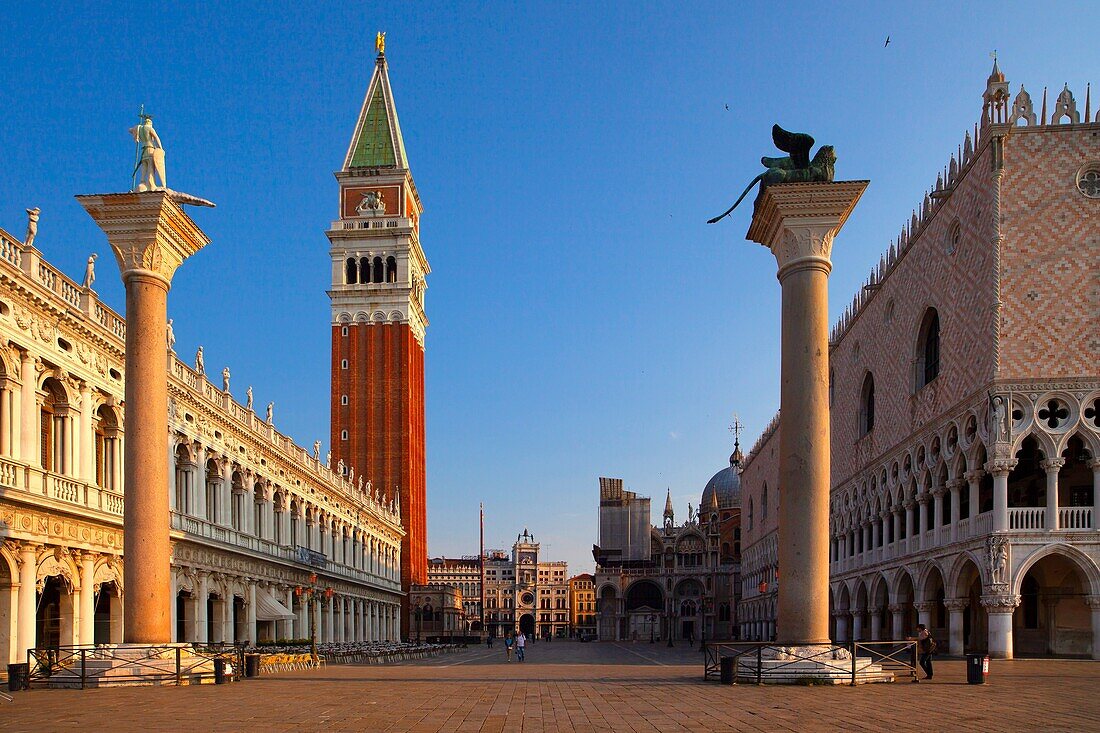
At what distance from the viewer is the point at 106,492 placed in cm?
3195

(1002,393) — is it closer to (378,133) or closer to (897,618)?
(897,618)

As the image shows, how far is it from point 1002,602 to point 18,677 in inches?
1182

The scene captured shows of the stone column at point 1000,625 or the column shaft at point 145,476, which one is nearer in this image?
the column shaft at point 145,476

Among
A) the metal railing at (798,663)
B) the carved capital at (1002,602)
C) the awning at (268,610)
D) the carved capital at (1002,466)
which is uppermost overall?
the carved capital at (1002,466)

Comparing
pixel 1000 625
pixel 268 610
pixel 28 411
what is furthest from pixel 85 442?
pixel 1000 625

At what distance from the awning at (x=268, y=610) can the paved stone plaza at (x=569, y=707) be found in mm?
22986

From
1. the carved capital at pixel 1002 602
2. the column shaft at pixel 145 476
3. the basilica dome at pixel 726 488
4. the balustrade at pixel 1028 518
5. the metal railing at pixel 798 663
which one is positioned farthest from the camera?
the basilica dome at pixel 726 488

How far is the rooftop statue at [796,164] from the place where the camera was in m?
23.8

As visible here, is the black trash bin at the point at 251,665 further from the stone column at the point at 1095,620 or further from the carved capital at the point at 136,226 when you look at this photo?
the stone column at the point at 1095,620

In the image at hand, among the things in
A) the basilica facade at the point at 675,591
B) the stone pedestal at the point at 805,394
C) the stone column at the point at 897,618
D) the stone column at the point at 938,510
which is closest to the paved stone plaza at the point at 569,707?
the stone pedestal at the point at 805,394

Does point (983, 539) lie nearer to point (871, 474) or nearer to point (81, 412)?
point (871, 474)

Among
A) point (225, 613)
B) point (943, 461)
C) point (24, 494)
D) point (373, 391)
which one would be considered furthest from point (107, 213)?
point (373, 391)

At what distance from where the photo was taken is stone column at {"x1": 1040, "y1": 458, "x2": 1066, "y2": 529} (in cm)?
3634

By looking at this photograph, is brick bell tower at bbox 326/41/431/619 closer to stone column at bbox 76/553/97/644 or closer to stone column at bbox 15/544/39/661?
stone column at bbox 76/553/97/644
